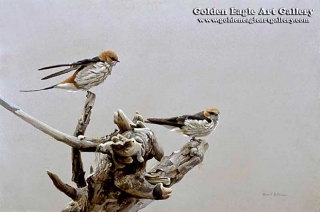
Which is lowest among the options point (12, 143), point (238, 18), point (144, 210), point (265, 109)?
point (144, 210)

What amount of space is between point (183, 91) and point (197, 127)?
0.51 ft

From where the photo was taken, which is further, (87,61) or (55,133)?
(87,61)

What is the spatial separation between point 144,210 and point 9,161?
582 millimetres

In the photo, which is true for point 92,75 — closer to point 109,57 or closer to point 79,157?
point 109,57

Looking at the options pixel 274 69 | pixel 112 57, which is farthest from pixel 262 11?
pixel 112 57

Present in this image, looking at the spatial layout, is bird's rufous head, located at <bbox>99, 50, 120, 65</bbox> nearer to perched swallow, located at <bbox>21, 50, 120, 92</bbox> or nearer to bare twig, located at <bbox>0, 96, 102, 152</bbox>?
perched swallow, located at <bbox>21, 50, 120, 92</bbox>

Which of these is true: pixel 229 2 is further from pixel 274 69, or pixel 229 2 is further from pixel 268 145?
pixel 268 145

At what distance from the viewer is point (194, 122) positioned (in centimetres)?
159

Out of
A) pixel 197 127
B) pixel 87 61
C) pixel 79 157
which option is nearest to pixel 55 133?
pixel 79 157

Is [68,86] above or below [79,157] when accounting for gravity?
above

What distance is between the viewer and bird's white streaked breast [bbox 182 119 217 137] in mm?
1589

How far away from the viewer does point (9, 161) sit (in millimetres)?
1616

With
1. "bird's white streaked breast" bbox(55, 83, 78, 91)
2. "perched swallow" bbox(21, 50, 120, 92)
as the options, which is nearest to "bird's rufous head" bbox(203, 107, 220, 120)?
"perched swallow" bbox(21, 50, 120, 92)

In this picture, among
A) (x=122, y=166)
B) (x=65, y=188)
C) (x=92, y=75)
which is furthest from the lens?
(x=92, y=75)
